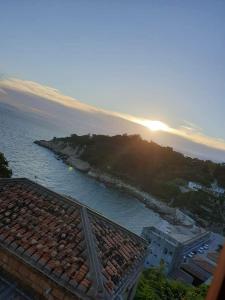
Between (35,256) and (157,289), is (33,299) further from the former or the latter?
(157,289)

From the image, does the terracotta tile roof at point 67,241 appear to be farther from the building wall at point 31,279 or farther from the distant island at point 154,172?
the distant island at point 154,172

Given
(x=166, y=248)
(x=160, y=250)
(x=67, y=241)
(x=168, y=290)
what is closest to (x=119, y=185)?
(x=160, y=250)

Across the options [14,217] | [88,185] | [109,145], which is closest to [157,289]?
[14,217]

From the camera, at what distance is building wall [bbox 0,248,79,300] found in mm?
7969

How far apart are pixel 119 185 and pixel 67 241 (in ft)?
297

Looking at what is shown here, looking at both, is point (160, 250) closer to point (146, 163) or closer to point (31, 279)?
point (31, 279)

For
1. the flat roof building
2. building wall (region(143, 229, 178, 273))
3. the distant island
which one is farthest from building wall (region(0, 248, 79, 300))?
the distant island

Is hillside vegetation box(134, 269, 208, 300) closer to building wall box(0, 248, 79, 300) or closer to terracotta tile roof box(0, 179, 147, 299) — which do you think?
terracotta tile roof box(0, 179, 147, 299)

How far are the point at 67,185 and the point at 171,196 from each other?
35.2 m

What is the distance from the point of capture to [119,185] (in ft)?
326

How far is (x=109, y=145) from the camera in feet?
398

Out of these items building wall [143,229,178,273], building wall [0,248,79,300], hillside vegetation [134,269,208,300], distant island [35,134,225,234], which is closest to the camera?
building wall [0,248,79,300]

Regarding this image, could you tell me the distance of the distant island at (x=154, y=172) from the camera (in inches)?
3472

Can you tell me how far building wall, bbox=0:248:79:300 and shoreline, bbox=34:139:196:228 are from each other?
59628 millimetres
